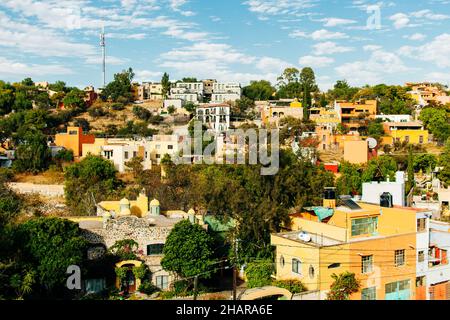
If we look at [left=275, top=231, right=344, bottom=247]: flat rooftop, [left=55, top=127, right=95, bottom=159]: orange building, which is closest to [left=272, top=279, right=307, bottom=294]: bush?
[left=275, top=231, right=344, bottom=247]: flat rooftop

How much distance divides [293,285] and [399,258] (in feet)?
9.44

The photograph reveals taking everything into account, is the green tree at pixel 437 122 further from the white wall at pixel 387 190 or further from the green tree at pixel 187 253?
the green tree at pixel 187 253

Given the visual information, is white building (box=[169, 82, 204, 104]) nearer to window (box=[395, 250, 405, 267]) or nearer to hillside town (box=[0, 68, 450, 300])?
hillside town (box=[0, 68, 450, 300])

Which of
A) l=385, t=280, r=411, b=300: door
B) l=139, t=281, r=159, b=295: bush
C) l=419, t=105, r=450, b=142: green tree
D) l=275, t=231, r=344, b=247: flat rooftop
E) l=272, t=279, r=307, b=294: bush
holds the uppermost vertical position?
l=419, t=105, r=450, b=142: green tree

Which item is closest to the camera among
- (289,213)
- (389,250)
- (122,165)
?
(389,250)

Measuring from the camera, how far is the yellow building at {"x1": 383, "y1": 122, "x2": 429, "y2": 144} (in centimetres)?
3434

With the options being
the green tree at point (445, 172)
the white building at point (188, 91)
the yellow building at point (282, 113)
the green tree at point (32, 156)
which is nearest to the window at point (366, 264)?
the green tree at point (445, 172)

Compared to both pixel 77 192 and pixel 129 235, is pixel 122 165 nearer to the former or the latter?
pixel 77 192

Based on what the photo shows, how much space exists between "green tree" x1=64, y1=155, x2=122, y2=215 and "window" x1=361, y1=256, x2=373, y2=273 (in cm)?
1256

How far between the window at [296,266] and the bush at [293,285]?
25cm

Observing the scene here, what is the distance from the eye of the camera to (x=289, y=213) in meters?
15.6

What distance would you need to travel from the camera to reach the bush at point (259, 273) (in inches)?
525

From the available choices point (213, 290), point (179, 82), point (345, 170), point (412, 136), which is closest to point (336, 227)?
point (213, 290)

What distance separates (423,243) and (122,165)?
21100mm
